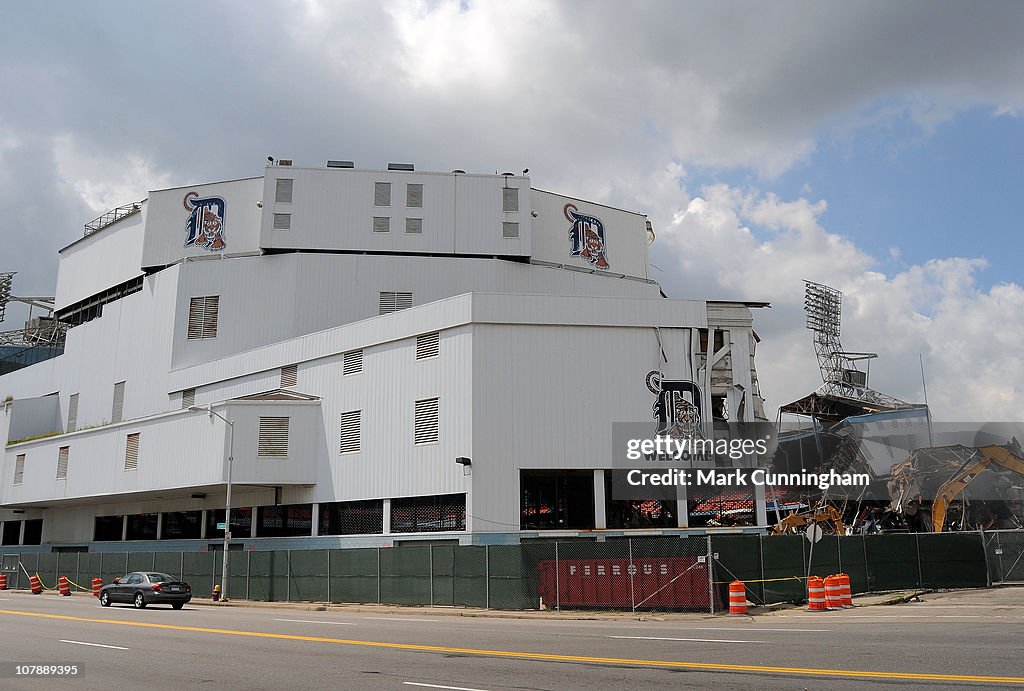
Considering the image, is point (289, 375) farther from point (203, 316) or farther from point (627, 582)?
point (627, 582)

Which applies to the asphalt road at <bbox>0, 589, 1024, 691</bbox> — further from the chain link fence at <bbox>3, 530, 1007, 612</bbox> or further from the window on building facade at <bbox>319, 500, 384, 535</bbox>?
the window on building facade at <bbox>319, 500, 384, 535</bbox>

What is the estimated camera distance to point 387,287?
54625 mm

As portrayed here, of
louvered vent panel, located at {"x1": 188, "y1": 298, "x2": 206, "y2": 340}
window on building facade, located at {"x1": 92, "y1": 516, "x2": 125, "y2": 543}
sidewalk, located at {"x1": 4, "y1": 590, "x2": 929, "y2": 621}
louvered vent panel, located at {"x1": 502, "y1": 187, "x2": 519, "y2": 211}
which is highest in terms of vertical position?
louvered vent panel, located at {"x1": 502, "y1": 187, "x2": 519, "y2": 211}

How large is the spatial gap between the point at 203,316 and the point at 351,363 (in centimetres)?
1570

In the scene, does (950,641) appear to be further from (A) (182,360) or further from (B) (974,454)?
(A) (182,360)

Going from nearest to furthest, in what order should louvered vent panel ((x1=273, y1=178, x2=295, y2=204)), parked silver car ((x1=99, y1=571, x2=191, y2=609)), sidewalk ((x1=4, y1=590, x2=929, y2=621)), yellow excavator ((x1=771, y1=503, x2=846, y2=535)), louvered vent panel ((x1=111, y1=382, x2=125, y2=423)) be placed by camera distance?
1. sidewalk ((x1=4, y1=590, x2=929, y2=621))
2. parked silver car ((x1=99, y1=571, x2=191, y2=609))
3. yellow excavator ((x1=771, y1=503, x2=846, y2=535))
4. louvered vent panel ((x1=273, y1=178, x2=295, y2=204))
5. louvered vent panel ((x1=111, y1=382, x2=125, y2=423))

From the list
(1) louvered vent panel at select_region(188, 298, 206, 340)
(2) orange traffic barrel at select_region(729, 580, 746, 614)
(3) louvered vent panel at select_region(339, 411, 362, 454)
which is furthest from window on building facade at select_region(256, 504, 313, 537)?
(2) orange traffic barrel at select_region(729, 580, 746, 614)

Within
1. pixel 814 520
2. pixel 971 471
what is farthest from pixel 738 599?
pixel 971 471

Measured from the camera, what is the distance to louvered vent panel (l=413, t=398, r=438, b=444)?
3981 centimetres

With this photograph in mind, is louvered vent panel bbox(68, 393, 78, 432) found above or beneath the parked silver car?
above

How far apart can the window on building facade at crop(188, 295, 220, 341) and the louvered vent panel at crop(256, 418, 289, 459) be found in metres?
12.7

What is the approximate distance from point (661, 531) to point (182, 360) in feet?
105

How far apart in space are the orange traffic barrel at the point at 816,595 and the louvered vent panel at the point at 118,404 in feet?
154

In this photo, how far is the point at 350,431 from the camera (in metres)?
43.4
